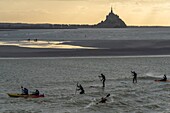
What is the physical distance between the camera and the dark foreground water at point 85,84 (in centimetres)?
3334

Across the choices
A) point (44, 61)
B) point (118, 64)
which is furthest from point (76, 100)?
point (44, 61)

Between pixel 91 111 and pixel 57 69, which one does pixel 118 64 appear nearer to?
pixel 57 69

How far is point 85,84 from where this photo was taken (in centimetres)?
4441

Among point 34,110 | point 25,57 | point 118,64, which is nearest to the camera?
point 34,110

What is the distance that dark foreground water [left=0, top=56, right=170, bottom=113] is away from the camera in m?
33.3

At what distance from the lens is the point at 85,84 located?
146ft

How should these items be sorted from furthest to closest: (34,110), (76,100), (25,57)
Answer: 1. (25,57)
2. (76,100)
3. (34,110)

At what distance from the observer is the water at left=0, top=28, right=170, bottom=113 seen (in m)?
33.4

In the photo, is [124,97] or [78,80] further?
[78,80]

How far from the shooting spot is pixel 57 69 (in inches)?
2233

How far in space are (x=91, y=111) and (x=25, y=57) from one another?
39451 mm

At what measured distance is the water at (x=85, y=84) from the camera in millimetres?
33375

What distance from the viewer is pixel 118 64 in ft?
199

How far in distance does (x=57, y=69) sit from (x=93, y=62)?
857cm
